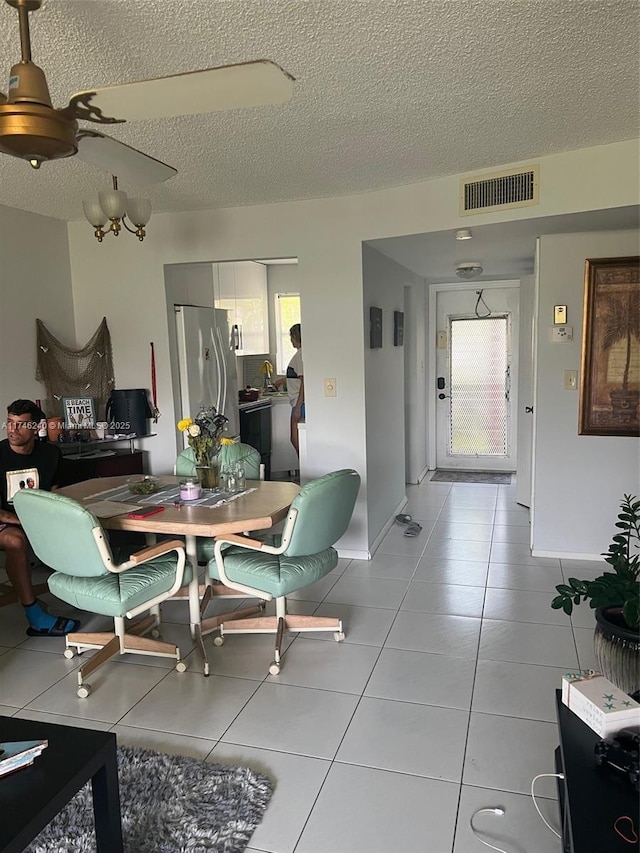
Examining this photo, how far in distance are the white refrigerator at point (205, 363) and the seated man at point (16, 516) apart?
4.82 ft

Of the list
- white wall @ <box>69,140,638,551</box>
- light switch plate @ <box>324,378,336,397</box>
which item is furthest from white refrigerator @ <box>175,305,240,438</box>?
light switch plate @ <box>324,378,336,397</box>

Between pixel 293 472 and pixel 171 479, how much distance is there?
3.11 meters

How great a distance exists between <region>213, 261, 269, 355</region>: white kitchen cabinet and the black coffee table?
4.61 meters

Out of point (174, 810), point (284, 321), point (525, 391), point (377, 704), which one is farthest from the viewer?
point (284, 321)

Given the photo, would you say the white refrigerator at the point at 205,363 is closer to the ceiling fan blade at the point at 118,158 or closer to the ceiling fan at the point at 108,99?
the ceiling fan blade at the point at 118,158

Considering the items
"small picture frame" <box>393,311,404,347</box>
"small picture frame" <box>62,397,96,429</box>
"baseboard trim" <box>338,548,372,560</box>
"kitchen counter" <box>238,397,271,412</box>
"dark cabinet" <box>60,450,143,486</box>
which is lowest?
"baseboard trim" <box>338,548,372,560</box>

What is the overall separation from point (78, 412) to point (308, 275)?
1.91m

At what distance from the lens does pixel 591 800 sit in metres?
1.48

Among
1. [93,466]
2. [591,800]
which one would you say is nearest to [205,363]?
[93,466]

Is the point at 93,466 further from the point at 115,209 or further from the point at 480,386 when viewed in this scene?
the point at 480,386

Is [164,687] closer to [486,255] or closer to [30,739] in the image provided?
[30,739]

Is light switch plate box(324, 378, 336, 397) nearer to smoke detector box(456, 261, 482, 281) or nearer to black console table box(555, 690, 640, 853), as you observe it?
smoke detector box(456, 261, 482, 281)

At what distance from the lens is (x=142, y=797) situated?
2074 mm

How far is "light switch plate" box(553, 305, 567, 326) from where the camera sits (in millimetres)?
3955
